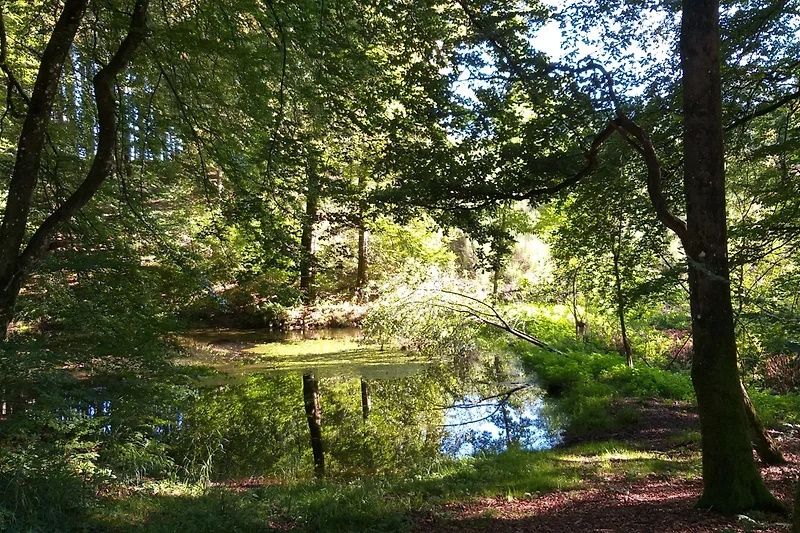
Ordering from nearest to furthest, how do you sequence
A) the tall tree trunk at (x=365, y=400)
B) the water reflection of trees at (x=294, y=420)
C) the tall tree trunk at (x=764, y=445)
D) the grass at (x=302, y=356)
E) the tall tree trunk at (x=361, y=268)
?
the tall tree trunk at (x=764, y=445) < the water reflection of trees at (x=294, y=420) < the tall tree trunk at (x=365, y=400) < the grass at (x=302, y=356) < the tall tree trunk at (x=361, y=268)

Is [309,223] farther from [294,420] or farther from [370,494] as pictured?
[294,420]

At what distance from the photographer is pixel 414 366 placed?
15.8 m

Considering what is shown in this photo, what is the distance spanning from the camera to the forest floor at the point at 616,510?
15.3ft

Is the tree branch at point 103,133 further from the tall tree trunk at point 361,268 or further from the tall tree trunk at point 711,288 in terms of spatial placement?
the tall tree trunk at point 361,268

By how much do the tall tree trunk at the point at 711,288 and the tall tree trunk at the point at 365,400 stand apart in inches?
294

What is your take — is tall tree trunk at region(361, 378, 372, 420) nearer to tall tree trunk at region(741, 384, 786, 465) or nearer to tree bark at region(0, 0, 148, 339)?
tall tree trunk at region(741, 384, 786, 465)

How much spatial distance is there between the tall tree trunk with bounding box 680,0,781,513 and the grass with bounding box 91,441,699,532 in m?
1.79

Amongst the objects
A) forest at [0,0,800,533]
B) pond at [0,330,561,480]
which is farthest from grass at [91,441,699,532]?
pond at [0,330,561,480]

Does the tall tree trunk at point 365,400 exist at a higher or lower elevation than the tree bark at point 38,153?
lower

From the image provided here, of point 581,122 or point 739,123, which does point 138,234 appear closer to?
point 581,122

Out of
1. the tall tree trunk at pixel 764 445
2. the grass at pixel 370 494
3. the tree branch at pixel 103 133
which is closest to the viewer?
the grass at pixel 370 494

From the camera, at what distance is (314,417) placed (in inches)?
450

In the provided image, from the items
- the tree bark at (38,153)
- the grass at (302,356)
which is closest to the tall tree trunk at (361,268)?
the grass at (302,356)

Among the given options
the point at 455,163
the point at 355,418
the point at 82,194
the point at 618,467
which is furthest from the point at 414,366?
the point at 82,194
